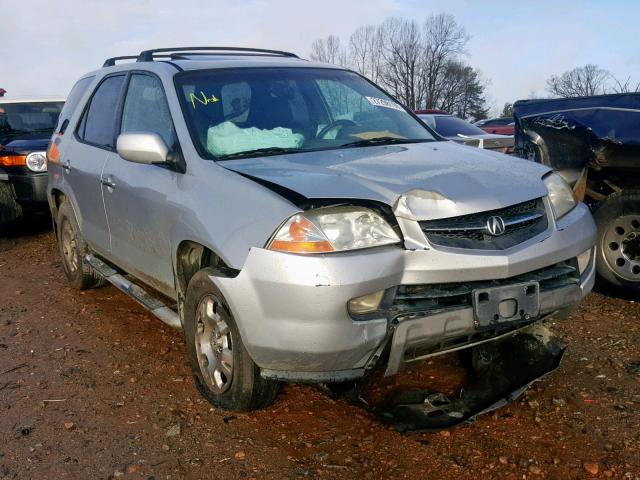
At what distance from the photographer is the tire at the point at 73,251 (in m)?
5.34

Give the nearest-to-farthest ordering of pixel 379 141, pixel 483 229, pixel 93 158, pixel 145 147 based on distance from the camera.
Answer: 1. pixel 483 229
2. pixel 145 147
3. pixel 379 141
4. pixel 93 158

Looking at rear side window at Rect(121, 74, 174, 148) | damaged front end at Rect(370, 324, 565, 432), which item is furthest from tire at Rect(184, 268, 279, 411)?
rear side window at Rect(121, 74, 174, 148)

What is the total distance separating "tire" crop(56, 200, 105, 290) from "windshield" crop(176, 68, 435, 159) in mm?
2032

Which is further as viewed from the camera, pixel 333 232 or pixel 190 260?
pixel 190 260

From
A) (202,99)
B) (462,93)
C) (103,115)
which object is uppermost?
(202,99)

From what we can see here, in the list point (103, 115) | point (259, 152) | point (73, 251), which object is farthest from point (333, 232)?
point (73, 251)

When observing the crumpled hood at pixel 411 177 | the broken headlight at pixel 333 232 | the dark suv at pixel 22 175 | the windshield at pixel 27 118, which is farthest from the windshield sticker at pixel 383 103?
the windshield at pixel 27 118

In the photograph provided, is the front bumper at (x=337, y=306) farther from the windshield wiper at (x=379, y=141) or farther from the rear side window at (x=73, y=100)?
the rear side window at (x=73, y=100)

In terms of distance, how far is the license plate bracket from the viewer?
2.79 meters

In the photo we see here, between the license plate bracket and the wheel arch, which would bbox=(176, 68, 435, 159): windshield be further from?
the license plate bracket

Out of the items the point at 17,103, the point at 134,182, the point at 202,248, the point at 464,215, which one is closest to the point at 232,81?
the point at 134,182

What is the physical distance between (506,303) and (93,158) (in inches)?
125

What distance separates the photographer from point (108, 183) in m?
4.33

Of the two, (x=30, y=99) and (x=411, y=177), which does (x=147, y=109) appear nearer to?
(x=411, y=177)
